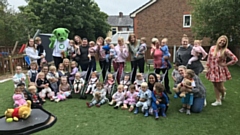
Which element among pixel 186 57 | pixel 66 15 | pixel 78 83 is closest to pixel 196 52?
pixel 186 57

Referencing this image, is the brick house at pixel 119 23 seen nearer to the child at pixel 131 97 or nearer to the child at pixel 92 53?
the child at pixel 92 53

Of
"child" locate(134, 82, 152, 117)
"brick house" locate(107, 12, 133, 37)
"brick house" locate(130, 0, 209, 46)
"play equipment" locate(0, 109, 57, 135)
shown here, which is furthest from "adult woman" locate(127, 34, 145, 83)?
"brick house" locate(107, 12, 133, 37)

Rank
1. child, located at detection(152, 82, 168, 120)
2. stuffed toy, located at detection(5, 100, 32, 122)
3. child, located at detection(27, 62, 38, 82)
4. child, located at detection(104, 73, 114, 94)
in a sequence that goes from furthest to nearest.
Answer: child, located at detection(27, 62, 38, 82), child, located at detection(104, 73, 114, 94), child, located at detection(152, 82, 168, 120), stuffed toy, located at detection(5, 100, 32, 122)

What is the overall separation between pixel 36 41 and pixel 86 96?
2.35 m

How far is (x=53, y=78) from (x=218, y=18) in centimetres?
941

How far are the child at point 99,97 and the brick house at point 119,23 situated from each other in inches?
1603

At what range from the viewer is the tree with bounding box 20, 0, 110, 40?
2634 centimetres

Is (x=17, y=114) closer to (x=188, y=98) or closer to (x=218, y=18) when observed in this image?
(x=188, y=98)

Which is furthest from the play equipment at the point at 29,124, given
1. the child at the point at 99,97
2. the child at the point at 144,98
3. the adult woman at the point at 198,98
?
the adult woman at the point at 198,98

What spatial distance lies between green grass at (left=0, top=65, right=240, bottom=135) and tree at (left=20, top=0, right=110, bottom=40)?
72.9ft

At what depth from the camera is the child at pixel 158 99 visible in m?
4.29

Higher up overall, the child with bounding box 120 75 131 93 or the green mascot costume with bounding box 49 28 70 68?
the green mascot costume with bounding box 49 28 70 68

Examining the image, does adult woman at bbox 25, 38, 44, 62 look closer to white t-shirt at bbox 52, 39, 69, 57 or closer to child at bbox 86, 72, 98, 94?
white t-shirt at bbox 52, 39, 69, 57

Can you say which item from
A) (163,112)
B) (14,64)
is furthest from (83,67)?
(14,64)
